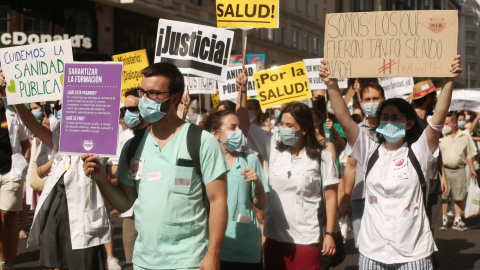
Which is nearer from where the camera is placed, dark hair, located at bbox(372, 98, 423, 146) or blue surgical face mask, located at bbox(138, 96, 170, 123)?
blue surgical face mask, located at bbox(138, 96, 170, 123)

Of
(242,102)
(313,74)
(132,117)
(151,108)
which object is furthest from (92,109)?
(313,74)

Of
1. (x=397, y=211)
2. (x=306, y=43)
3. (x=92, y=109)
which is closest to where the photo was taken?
(x=92, y=109)

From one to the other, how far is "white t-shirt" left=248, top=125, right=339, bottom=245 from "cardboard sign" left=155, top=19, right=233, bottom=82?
6.51 feet

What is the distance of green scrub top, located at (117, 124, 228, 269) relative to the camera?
4055 millimetres

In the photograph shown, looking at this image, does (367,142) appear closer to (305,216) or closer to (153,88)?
(305,216)

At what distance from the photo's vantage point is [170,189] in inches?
160

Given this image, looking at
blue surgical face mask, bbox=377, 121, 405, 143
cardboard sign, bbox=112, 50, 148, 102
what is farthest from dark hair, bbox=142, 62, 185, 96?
cardboard sign, bbox=112, 50, 148, 102

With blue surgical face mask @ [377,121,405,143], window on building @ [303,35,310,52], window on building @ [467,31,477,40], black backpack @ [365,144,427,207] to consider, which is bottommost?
black backpack @ [365,144,427,207]

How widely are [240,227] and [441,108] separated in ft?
5.10

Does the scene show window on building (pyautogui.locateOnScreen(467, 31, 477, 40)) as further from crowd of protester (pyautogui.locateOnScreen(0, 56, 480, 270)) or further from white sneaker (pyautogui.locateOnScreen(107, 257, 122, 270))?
crowd of protester (pyautogui.locateOnScreen(0, 56, 480, 270))

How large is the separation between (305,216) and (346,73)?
3.60 ft

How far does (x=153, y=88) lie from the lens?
13.7 ft

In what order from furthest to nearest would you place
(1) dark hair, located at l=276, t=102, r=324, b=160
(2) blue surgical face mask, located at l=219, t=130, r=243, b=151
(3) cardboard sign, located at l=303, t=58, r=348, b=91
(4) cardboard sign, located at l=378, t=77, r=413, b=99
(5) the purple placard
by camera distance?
1. (4) cardboard sign, located at l=378, t=77, r=413, b=99
2. (3) cardboard sign, located at l=303, t=58, r=348, b=91
3. (1) dark hair, located at l=276, t=102, r=324, b=160
4. (2) blue surgical face mask, located at l=219, t=130, r=243, b=151
5. (5) the purple placard

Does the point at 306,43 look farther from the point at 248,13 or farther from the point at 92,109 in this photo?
the point at 92,109
